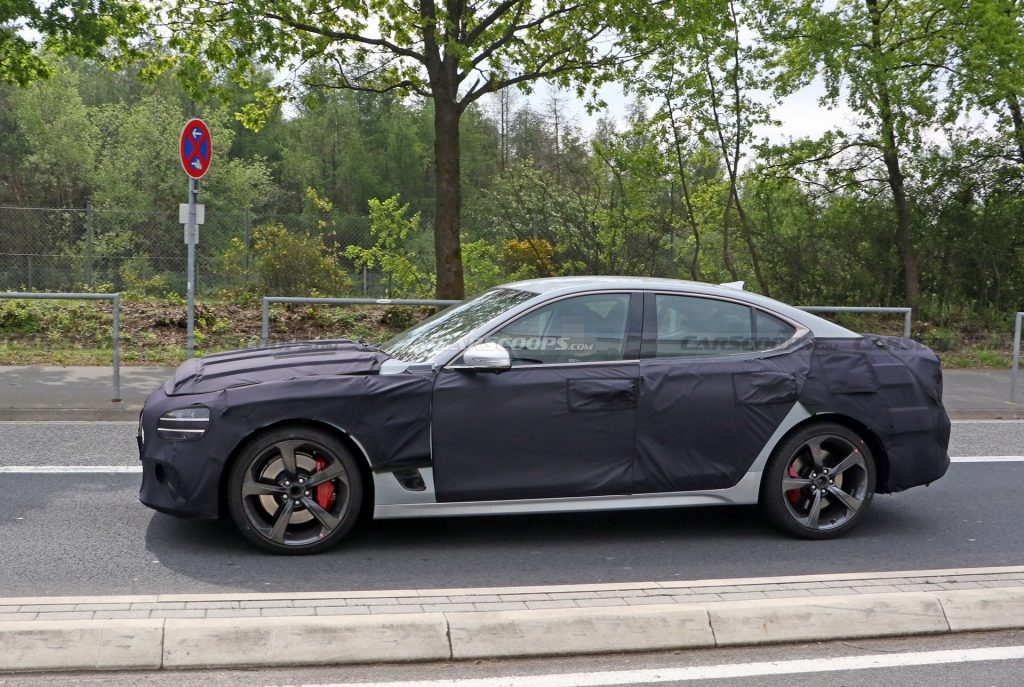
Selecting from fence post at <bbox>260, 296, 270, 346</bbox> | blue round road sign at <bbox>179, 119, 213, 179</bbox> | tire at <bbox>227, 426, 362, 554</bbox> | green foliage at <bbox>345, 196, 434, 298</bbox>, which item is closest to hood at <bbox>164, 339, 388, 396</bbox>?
tire at <bbox>227, 426, 362, 554</bbox>

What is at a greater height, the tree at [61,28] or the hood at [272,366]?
the tree at [61,28]

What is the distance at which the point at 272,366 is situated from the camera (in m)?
A: 6.27

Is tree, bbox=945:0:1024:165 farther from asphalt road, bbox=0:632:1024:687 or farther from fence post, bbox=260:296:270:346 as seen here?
asphalt road, bbox=0:632:1024:687

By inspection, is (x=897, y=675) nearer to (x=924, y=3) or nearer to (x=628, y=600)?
(x=628, y=600)

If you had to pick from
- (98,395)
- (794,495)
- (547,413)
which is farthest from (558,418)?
(98,395)

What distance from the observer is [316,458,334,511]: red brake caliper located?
5949 millimetres

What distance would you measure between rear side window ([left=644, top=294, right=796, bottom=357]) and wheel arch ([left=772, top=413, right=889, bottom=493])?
19.7 inches

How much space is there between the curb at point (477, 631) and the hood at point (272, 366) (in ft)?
5.84

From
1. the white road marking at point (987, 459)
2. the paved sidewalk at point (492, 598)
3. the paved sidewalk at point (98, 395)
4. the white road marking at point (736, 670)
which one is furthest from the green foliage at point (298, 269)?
the white road marking at point (736, 670)

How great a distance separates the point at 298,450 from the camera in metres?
5.91

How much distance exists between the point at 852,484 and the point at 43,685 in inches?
181

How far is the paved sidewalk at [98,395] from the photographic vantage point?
34.7 ft

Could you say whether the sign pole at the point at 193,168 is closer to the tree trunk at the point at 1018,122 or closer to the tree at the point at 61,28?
the tree at the point at 61,28

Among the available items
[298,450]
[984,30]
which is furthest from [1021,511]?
[984,30]
